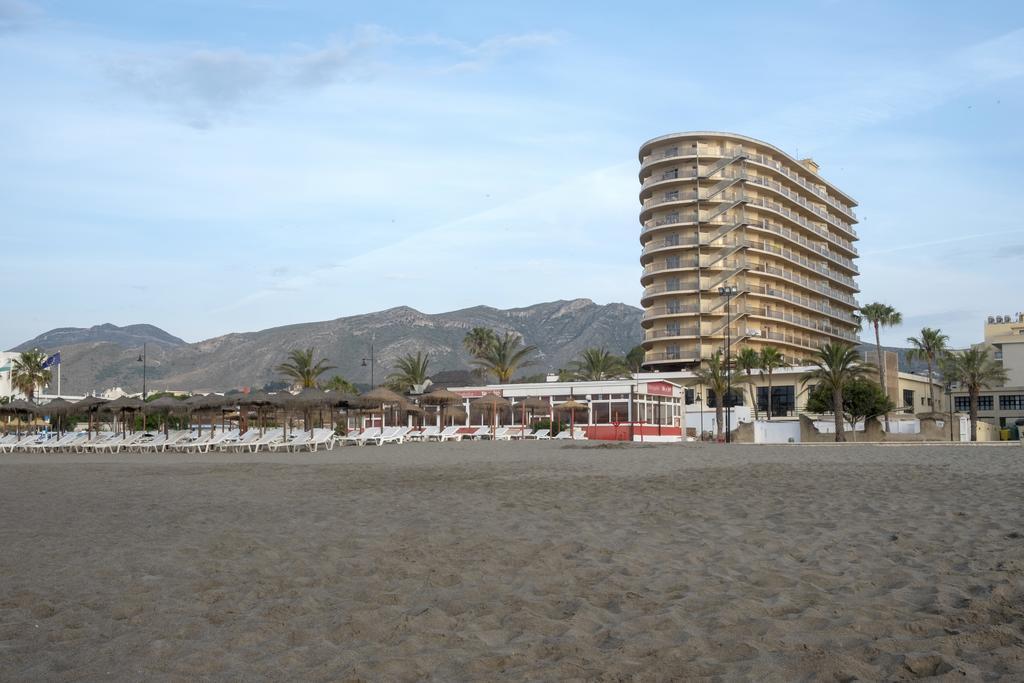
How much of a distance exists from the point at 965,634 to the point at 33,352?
8494cm

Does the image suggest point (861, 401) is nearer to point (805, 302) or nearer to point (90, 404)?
point (805, 302)

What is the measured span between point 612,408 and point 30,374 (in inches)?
2006

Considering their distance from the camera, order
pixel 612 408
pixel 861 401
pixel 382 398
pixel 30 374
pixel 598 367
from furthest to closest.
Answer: pixel 30 374, pixel 598 367, pixel 861 401, pixel 612 408, pixel 382 398

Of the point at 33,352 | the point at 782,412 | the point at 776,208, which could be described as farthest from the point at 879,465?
the point at 33,352

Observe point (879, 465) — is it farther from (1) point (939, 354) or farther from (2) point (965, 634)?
(1) point (939, 354)

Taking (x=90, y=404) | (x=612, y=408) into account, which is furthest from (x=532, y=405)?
(x=90, y=404)

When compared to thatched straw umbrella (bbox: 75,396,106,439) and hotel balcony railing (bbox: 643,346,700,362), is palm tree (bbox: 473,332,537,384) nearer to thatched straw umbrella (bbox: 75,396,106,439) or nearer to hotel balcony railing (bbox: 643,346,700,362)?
hotel balcony railing (bbox: 643,346,700,362)

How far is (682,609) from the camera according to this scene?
5.57 meters

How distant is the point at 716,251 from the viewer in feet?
253

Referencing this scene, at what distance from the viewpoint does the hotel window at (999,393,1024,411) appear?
76.4m

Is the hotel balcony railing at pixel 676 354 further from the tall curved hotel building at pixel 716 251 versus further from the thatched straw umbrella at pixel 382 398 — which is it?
the thatched straw umbrella at pixel 382 398

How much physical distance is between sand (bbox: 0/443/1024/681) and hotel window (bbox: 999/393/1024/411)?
7365 centimetres

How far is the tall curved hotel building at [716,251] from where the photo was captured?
76375 millimetres

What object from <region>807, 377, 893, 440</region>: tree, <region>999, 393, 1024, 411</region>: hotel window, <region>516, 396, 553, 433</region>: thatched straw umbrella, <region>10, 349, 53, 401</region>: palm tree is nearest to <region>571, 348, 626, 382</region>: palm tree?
<region>516, 396, 553, 433</region>: thatched straw umbrella
